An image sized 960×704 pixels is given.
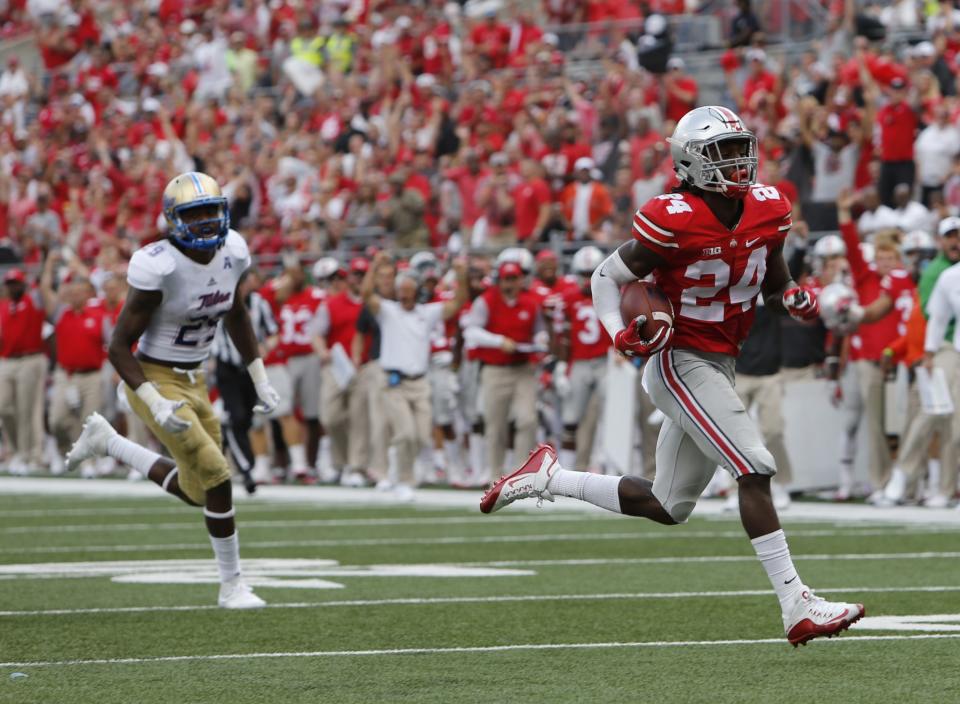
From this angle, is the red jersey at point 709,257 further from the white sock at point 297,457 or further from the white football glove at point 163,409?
the white sock at point 297,457

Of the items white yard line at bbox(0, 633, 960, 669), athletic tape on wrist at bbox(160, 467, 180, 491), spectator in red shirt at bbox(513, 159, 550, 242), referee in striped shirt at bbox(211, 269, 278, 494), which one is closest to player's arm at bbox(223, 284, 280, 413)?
athletic tape on wrist at bbox(160, 467, 180, 491)

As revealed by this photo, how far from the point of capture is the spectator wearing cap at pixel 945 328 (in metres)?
11.9

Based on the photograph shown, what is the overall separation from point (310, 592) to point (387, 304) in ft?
20.7

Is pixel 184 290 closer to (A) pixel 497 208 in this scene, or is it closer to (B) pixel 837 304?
(B) pixel 837 304

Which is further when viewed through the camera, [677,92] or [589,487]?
[677,92]

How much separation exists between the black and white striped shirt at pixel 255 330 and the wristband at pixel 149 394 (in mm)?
7051

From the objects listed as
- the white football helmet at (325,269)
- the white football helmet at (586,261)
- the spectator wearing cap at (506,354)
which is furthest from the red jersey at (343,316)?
the white football helmet at (586,261)

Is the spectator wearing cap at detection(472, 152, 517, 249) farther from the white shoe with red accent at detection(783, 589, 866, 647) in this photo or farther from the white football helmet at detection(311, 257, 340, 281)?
the white shoe with red accent at detection(783, 589, 866, 647)

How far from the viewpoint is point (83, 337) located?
17656 mm

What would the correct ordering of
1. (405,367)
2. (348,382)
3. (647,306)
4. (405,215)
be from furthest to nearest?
1. (405,215)
2. (348,382)
3. (405,367)
4. (647,306)

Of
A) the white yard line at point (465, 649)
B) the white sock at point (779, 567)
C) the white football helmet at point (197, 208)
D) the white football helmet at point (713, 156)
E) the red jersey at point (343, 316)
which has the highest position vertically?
the white football helmet at point (713, 156)

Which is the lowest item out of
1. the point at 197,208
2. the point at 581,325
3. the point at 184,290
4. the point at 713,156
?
the point at 581,325

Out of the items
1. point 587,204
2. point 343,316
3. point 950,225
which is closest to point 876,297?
point 950,225

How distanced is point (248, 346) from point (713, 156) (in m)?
2.75
